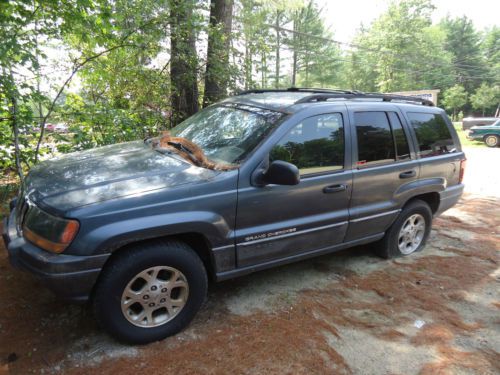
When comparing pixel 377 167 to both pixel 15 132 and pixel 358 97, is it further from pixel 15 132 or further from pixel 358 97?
pixel 15 132

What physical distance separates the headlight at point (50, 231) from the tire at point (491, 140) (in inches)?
819

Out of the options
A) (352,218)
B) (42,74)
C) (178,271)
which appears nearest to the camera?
(178,271)

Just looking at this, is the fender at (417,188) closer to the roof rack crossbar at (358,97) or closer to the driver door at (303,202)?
the driver door at (303,202)

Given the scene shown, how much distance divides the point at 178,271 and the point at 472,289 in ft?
10.2

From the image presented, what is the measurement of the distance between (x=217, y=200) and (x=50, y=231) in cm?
113

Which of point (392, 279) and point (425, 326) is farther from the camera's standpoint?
point (392, 279)

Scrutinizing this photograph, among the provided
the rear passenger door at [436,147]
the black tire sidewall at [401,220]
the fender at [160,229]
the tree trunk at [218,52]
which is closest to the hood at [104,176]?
the fender at [160,229]

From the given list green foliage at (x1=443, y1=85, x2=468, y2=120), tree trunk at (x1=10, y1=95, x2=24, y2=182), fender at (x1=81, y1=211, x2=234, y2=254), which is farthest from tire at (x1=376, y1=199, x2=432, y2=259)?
green foliage at (x1=443, y1=85, x2=468, y2=120)

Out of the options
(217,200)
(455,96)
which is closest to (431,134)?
(217,200)

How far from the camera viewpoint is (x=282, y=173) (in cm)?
277

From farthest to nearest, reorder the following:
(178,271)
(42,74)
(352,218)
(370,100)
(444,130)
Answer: (42,74) < (444,130) < (370,100) < (352,218) < (178,271)

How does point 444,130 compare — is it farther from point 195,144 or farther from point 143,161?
point 143,161

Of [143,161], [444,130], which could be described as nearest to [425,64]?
[444,130]

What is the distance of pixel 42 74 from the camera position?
551 centimetres
